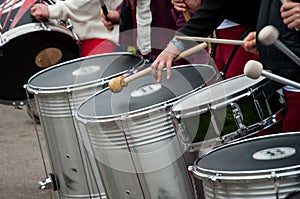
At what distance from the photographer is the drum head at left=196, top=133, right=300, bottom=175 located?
2.96 metres

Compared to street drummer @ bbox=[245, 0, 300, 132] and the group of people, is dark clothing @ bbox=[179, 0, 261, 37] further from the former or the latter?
street drummer @ bbox=[245, 0, 300, 132]

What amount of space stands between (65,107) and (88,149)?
0.37 metres

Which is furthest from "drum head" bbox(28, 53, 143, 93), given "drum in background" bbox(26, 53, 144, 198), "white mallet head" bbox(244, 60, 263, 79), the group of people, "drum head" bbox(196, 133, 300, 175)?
"white mallet head" bbox(244, 60, 263, 79)

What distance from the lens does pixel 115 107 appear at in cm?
393

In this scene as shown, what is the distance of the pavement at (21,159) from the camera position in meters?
5.63

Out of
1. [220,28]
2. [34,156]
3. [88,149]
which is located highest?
[220,28]

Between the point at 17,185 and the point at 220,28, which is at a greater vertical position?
the point at 220,28

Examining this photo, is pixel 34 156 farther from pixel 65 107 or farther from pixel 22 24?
pixel 65 107

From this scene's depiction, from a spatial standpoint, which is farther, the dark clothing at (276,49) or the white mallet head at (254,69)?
the dark clothing at (276,49)

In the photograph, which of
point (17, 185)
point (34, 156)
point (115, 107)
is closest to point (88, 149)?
point (115, 107)

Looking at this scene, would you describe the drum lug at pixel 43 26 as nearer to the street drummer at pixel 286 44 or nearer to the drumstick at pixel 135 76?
the drumstick at pixel 135 76

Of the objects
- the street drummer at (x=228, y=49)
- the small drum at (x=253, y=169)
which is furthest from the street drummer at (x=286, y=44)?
the street drummer at (x=228, y=49)

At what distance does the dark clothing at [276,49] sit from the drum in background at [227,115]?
0.08 m

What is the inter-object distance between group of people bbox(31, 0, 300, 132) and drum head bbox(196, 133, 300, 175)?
0.32 meters
